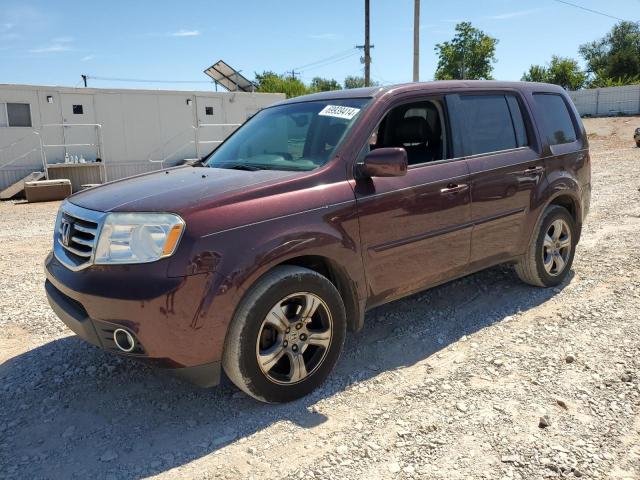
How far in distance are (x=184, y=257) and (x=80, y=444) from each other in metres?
1.17

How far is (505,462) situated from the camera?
2.68 meters

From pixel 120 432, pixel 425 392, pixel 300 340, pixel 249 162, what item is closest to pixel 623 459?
pixel 425 392

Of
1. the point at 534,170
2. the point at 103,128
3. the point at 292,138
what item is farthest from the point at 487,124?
the point at 103,128

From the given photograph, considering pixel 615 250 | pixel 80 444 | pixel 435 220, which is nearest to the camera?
pixel 80 444

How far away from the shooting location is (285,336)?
3203mm

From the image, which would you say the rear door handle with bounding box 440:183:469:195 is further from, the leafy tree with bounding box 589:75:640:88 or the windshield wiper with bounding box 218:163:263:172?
the leafy tree with bounding box 589:75:640:88

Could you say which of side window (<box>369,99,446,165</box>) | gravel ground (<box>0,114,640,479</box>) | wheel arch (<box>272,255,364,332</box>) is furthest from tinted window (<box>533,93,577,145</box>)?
wheel arch (<box>272,255,364,332</box>)

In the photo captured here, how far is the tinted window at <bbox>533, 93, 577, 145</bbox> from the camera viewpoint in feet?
16.5

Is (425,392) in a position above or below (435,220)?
below

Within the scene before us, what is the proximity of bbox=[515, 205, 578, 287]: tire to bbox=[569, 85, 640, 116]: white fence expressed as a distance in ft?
139

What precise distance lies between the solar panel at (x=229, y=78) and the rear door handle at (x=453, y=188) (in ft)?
58.6

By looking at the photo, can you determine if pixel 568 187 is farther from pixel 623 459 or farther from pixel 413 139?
pixel 623 459

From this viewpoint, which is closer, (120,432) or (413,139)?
(120,432)

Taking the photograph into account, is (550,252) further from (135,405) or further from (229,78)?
(229,78)
